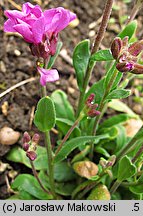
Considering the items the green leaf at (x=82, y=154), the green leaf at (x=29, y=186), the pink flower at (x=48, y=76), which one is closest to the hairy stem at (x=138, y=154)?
the green leaf at (x=82, y=154)

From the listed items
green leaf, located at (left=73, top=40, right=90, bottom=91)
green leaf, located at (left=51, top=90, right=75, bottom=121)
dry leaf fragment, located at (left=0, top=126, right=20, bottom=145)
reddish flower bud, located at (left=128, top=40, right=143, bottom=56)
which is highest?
reddish flower bud, located at (left=128, top=40, right=143, bottom=56)

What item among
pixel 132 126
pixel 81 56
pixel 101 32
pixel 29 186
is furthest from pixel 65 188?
pixel 101 32

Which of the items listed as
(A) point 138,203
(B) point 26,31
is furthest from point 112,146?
(B) point 26,31

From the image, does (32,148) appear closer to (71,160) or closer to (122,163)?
(122,163)

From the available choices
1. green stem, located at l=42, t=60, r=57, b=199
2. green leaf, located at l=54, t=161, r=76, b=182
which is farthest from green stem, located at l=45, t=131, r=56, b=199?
green leaf, located at l=54, t=161, r=76, b=182

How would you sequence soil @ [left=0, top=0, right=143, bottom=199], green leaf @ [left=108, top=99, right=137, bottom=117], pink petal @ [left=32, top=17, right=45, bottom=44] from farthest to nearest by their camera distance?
1. green leaf @ [left=108, top=99, right=137, bottom=117]
2. soil @ [left=0, top=0, right=143, bottom=199]
3. pink petal @ [left=32, top=17, right=45, bottom=44]

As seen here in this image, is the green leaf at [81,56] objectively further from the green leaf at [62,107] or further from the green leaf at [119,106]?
the green leaf at [119,106]

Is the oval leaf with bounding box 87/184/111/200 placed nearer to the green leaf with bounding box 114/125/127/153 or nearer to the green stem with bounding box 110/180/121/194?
the green stem with bounding box 110/180/121/194
